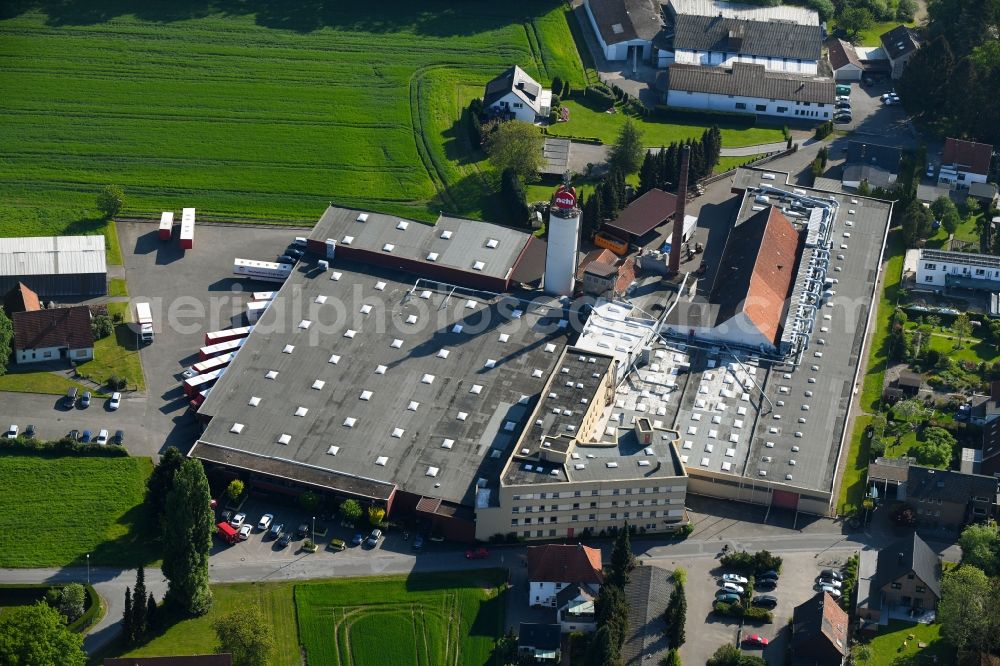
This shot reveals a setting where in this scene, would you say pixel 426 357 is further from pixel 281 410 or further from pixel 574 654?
pixel 574 654

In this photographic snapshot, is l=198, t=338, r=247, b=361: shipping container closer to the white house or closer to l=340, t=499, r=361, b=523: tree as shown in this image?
l=340, t=499, r=361, b=523: tree

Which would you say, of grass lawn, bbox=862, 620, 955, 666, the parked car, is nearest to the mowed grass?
the parked car

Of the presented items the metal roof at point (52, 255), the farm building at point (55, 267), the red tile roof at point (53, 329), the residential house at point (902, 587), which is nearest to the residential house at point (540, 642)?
the residential house at point (902, 587)

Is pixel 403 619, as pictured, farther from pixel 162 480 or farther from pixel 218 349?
pixel 218 349

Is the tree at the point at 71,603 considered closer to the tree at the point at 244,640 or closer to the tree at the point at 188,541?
the tree at the point at 188,541

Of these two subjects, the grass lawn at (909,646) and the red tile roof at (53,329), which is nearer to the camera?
the grass lawn at (909,646)

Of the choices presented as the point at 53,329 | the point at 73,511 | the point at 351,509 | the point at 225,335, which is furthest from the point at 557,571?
the point at 53,329
